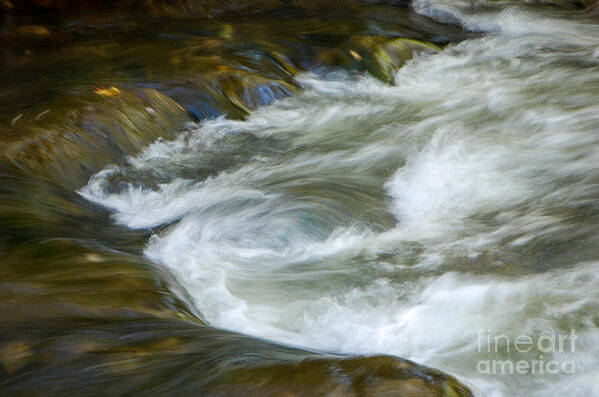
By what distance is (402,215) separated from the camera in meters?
4.59

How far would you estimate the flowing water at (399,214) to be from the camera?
3283mm

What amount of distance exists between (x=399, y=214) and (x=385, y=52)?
158 inches

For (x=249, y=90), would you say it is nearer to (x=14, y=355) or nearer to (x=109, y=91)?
(x=109, y=91)

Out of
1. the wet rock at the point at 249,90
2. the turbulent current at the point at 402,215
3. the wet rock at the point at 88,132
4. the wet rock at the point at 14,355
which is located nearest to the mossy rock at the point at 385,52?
the turbulent current at the point at 402,215

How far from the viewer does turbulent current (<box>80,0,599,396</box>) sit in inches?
129

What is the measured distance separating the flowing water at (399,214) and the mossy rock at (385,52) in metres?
Answer: 0.26

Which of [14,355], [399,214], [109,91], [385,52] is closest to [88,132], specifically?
[109,91]

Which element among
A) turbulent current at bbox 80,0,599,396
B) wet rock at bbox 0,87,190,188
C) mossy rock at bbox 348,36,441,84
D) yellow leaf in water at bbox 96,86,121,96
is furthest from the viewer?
mossy rock at bbox 348,36,441,84

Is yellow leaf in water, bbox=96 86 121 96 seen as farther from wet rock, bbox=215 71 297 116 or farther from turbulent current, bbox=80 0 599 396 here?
wet rock, bbox=215 71 297 116

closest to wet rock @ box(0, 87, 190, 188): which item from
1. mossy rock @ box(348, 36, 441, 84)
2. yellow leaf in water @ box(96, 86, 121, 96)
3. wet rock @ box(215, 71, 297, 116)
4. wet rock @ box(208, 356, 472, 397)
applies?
yellow leaf in water @ box(96, 86, 121, 96)

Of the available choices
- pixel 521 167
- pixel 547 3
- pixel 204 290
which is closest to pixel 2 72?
pixel 204 290

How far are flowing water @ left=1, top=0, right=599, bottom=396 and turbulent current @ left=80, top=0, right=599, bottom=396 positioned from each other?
0.01 metres

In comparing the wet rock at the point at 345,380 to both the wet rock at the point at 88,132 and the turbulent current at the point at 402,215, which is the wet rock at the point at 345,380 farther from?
the wet rock at the point at 88,132

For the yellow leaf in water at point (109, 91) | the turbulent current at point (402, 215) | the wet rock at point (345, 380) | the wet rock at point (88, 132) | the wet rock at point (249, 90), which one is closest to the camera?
the wet rock at point (345, 380)
